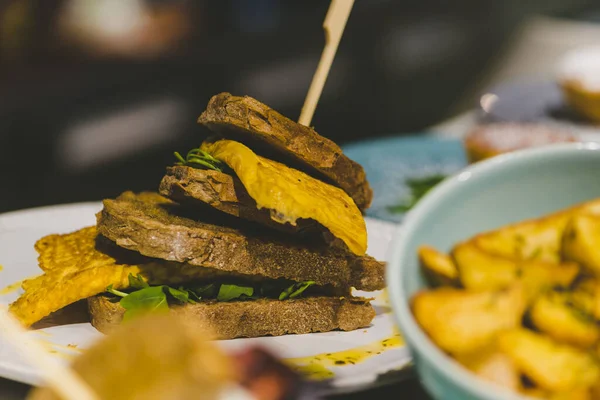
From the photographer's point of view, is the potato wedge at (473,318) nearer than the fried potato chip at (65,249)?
Yes

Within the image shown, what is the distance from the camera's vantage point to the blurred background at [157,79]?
4723 millimetres

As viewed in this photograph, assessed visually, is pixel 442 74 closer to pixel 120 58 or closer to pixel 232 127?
pixel 120 58

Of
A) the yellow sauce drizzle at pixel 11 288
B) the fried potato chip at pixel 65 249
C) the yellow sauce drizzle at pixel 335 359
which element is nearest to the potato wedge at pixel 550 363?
the yellow sauce drizzle at pixel 335 359

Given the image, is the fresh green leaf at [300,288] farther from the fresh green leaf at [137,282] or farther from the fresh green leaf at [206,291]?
the fresh green leaf at [137,282]

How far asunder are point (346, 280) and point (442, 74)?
5.74 metres

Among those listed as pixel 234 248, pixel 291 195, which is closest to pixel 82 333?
pixel 234 248

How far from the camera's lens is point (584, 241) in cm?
110

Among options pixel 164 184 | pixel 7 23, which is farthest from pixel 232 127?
pixel 7 23

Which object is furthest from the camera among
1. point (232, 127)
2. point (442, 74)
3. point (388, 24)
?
point (442, 74)

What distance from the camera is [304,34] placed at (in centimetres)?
595

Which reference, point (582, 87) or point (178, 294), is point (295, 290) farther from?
point (582, 87)

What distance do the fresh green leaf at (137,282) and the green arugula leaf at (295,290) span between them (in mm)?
461

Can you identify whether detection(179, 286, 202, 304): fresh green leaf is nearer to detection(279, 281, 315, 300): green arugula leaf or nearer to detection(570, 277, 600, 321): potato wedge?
detection(279, 281, 315, 300): green arugula leaf

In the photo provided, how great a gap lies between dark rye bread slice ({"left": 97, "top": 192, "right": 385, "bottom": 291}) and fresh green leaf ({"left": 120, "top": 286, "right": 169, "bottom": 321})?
0.13 meters
